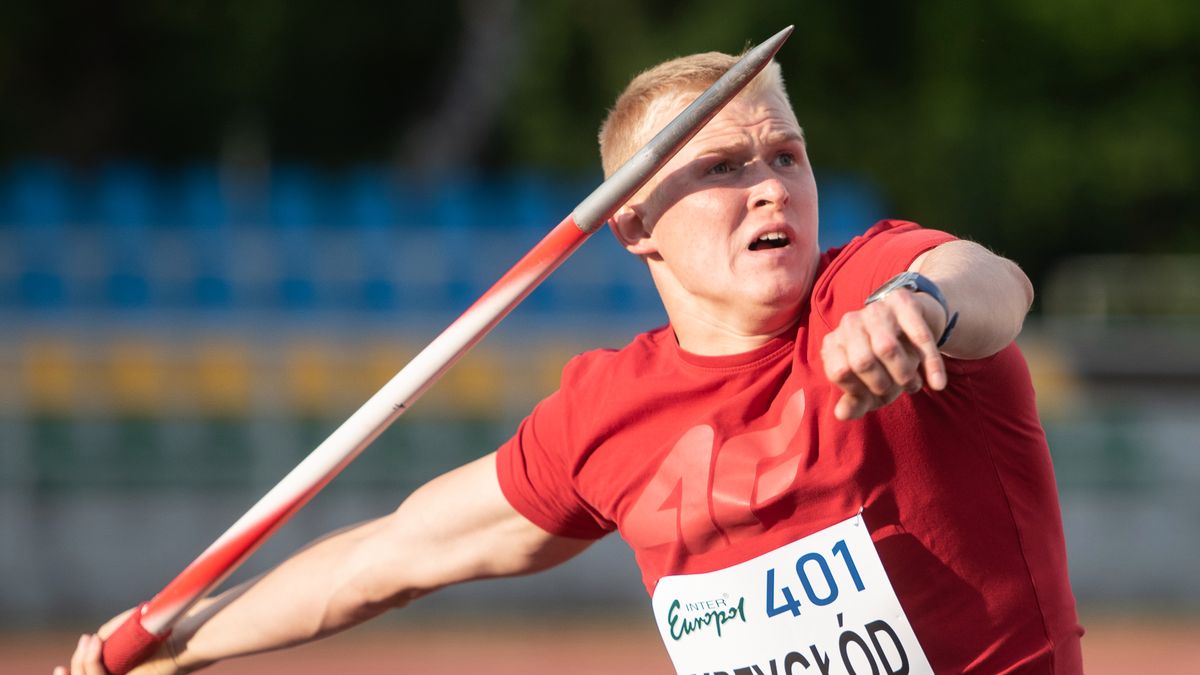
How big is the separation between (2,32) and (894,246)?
17975mm

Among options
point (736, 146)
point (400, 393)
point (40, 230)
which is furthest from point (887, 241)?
point (40, 230)

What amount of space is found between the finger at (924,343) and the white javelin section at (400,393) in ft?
3.56

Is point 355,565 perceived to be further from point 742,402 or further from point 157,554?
point 157,554

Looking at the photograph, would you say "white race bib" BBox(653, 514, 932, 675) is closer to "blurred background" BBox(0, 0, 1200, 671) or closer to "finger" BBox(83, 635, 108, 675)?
"finger" BBox(83, 635, 108, 675)

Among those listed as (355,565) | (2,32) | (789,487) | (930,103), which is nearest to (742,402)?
(789,487)

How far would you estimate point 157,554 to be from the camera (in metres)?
12.2

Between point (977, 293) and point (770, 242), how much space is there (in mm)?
613

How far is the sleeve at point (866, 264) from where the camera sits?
2928 millimetres

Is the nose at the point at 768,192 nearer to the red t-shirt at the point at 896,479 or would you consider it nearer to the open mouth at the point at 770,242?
the open mouth at the point at 770,242

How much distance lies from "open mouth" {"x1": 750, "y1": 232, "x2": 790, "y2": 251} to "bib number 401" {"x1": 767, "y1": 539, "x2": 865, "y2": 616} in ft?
2.01

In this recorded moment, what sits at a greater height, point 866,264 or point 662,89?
point 662,89

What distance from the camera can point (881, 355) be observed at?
7.72 ft

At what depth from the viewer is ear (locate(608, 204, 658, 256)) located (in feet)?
11.4

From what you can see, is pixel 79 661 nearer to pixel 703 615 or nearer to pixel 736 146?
pixel 703 615
